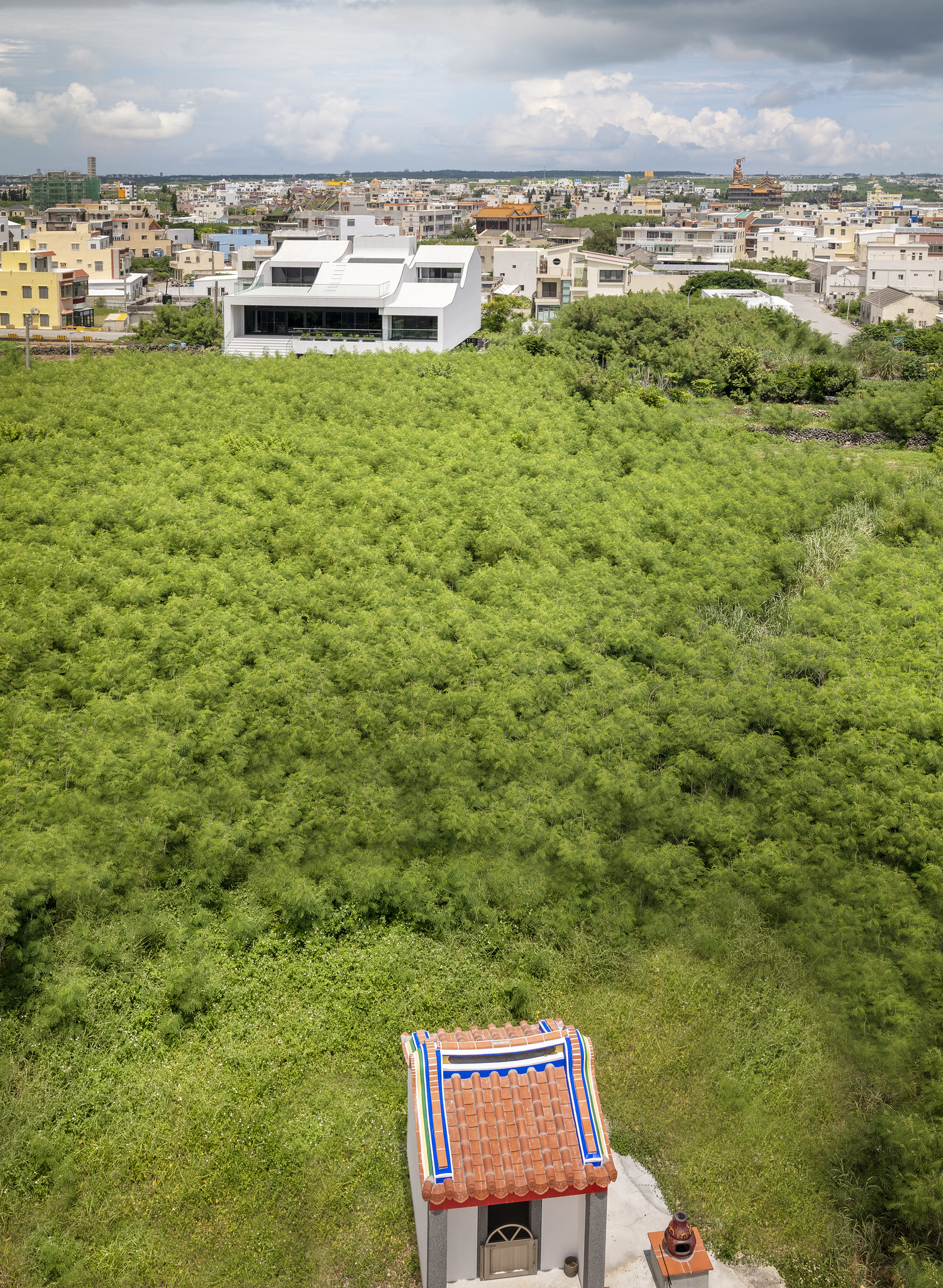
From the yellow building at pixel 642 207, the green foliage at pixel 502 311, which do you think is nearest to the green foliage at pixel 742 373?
the green foliage at pixel 502 311

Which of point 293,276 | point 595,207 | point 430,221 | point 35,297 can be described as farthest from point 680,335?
point 595,207

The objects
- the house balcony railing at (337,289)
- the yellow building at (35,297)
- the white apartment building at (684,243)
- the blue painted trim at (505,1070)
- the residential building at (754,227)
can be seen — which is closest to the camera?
the blue painted trim at (505,1070)

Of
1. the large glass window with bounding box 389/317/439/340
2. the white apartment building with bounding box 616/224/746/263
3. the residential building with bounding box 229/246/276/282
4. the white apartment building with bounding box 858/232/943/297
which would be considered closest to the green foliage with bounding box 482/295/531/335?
the large glass window with bounding box 389/317/439/340

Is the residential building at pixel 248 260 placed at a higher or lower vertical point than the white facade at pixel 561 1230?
higher

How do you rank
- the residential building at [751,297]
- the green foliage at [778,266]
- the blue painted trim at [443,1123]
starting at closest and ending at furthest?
the blue painted trim at [443,1123]
the residential building at [751,297]
the green foliage at [778,266]

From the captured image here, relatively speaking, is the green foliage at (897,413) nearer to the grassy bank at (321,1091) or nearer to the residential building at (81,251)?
the grassy bank at (321,1091)

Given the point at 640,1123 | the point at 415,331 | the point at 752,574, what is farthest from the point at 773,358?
the point at 640,1123

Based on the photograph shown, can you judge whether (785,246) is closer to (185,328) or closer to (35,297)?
(185,328)
